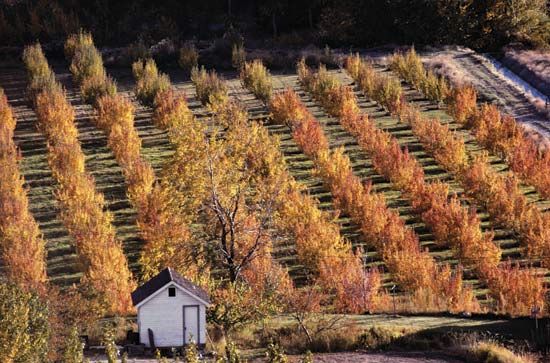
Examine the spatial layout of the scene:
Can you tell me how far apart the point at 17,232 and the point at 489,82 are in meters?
37.4

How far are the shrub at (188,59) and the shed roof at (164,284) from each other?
135 feet

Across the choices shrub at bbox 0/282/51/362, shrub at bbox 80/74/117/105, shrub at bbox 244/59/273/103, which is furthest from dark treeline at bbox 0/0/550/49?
shrub at bbox 0/282/51/362

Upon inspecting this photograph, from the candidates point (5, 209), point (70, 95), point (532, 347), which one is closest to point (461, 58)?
point (70, 95)

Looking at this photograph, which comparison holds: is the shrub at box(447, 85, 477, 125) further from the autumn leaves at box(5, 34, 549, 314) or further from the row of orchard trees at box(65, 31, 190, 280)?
the row of orchard trees at box(65, 31, 190, 280)

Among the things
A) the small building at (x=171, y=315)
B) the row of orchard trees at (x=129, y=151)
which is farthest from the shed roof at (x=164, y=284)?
the row of orchard trees at (x=129, y=151)

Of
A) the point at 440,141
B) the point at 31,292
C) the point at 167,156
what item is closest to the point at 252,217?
the point at 31,292

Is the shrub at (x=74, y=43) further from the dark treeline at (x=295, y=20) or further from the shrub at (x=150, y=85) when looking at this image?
the shrub at (x=150, y=85)

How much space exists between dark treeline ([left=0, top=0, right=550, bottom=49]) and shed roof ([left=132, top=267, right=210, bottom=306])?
50.3 metres

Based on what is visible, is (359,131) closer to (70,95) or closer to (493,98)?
(493,98)

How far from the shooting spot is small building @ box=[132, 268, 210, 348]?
41.8 meters

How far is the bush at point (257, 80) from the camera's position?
74.4 meters

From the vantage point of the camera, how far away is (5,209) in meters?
54.4

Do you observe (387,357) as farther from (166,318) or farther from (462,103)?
(462,103)

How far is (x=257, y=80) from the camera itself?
75.0 m
